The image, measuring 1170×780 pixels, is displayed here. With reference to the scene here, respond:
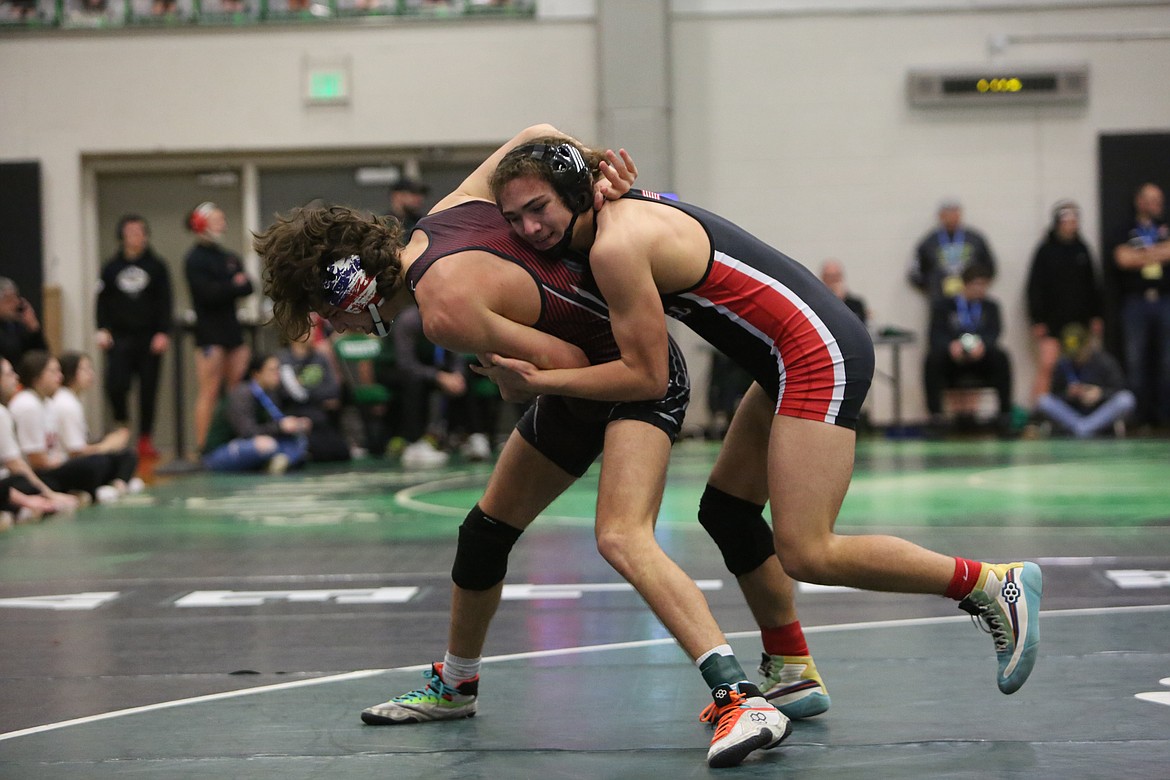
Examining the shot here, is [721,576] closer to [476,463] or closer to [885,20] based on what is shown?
[476,463]

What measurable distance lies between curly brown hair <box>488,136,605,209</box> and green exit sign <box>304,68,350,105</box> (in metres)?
9.86

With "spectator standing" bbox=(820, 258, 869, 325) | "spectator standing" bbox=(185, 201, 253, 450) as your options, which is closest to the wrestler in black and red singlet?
"spectator standing" bbox=(185, 201, 253, 450)

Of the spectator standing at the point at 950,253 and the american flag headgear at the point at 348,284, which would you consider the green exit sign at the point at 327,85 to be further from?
the american flag headgear at the point at 348,284

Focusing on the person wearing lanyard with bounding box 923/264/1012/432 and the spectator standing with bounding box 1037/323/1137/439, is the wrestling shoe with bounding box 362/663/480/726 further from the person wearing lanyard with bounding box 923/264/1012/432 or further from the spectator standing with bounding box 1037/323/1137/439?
the person wearing lanyard with bounding box 923/264/1012/432

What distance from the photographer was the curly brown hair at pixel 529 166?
8.71 feet

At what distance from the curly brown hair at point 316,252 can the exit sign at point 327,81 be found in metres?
9.71

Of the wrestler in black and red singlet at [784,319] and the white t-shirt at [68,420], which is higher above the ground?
the wrestler in black and red singlet at [784,319]

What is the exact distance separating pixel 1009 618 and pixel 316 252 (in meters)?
1.56

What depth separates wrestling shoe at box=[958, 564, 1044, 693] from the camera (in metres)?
2.85

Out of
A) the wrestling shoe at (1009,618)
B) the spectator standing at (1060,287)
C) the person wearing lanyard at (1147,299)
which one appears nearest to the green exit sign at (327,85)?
the spectator standing at (1060,287)

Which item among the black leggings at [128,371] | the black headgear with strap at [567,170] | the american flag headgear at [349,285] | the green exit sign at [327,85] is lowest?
the black leggings at [128,371]

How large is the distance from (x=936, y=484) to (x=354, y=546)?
332cm

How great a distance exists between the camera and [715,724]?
2.80 metres

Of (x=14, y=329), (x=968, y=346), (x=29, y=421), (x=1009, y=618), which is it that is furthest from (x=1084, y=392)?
(x=1009, y=618)
